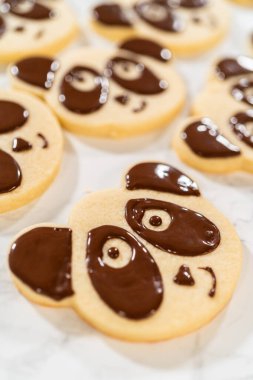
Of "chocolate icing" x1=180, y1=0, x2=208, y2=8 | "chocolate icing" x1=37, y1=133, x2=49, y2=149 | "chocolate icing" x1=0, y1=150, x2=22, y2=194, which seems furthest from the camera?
"chocolate icing" x1=180, y1=0, x2=208, y2=8

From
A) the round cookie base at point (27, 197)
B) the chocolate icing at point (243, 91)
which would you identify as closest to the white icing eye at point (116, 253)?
the round cookie base at point (27, 197)

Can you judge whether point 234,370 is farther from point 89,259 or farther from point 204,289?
A: point 89,259

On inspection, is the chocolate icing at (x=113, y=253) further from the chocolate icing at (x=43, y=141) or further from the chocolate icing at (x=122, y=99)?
the chocolate icing at (x=122, y=99)

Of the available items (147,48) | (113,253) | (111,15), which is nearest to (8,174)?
(113,253)

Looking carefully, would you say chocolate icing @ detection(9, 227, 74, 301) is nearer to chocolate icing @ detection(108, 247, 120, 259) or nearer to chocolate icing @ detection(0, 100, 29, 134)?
chocolate icing @ detection(108, 247, 120, 259)

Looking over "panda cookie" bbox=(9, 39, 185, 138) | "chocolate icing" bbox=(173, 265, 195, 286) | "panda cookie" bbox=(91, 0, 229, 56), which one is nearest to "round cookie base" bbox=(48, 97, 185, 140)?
"panda cookie" bbox=(9, 39, 185, 138)

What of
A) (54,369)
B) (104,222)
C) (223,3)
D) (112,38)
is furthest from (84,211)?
(223,3)

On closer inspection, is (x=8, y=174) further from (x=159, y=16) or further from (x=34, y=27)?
(x=159, y=16)
